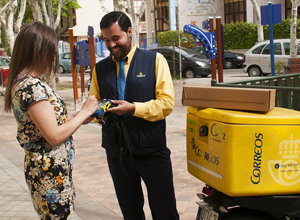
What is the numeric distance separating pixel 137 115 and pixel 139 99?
0.16m

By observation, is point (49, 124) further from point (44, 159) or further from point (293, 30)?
point (293, 30)

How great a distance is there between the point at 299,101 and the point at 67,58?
86.3 feet

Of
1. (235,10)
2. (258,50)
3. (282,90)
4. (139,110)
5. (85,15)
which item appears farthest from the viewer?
(85,15)

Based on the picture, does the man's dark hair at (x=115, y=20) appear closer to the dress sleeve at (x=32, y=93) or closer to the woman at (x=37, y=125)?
the woman at (x=37, y=125)

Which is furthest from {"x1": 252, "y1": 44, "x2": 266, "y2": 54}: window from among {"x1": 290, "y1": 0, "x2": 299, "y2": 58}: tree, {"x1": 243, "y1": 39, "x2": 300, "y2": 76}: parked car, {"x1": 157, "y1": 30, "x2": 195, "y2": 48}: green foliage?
{"x1": 157, "y1": 30, "x2": 195, "y2": 48}: green foliage

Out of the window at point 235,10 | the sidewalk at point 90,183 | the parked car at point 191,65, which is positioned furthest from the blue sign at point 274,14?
the window at point 235,10

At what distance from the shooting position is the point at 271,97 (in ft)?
7.95

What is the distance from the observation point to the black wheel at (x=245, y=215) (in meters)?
2.56

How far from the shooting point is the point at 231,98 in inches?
100.0

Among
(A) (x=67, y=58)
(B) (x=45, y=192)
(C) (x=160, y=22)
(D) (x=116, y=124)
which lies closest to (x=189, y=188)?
(D) (x=116, y=124)

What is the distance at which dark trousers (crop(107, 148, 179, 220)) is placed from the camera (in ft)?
9.55

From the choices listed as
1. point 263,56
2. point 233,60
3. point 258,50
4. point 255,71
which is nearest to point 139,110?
point 263,56

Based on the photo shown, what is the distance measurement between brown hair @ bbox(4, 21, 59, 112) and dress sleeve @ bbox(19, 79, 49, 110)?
0.34 ft

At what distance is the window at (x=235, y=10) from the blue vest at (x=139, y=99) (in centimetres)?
3858
